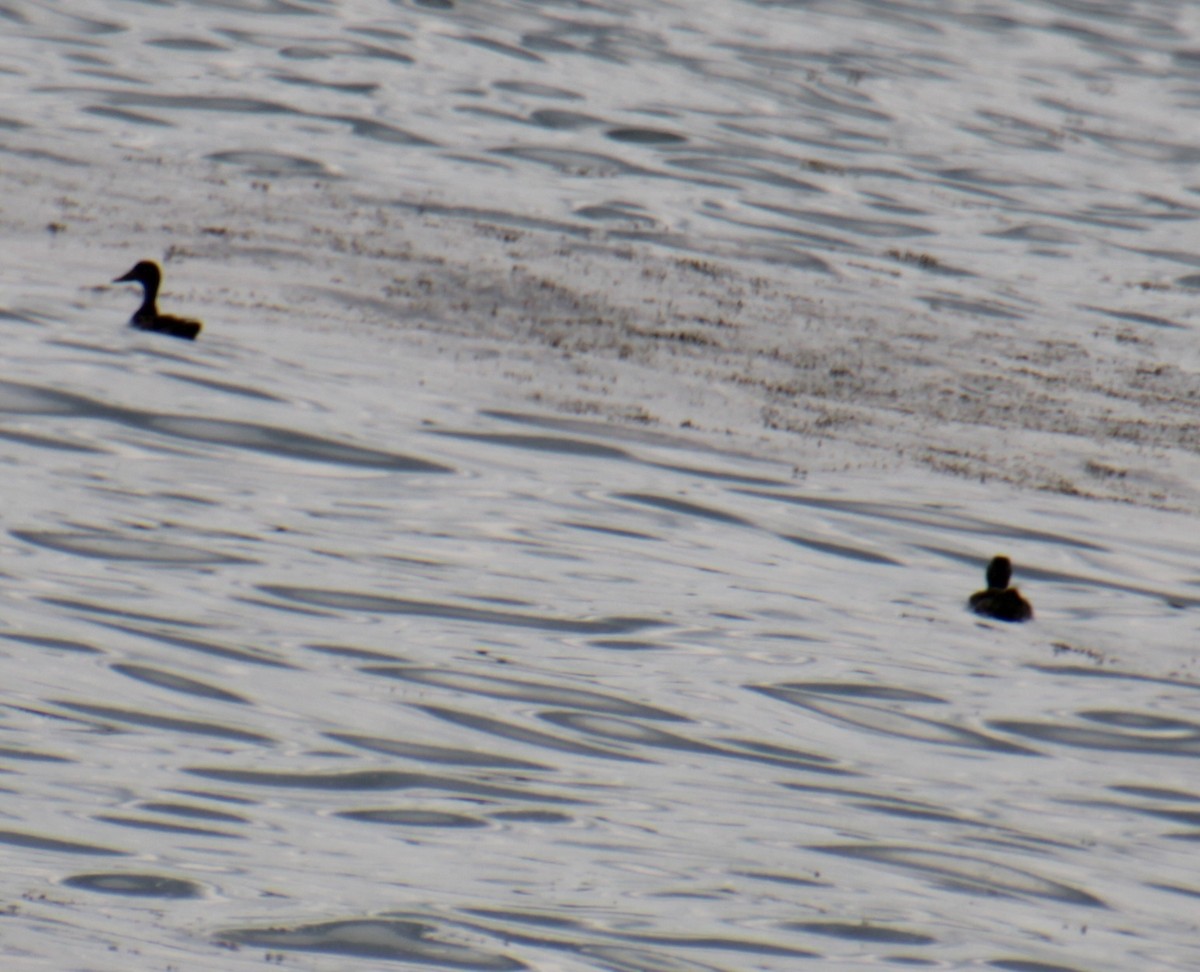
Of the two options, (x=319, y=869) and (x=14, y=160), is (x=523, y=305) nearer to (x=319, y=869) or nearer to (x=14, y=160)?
(x=14, y=160)

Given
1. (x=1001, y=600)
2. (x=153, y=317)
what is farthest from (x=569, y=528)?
(x=153, y=317)

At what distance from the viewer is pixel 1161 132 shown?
27.8 m

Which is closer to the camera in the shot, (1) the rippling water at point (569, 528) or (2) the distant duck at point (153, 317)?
(1) the rippling water at point (569, 528)

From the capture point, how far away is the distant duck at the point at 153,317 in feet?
48.0

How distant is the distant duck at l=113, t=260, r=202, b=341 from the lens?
14.6 meters

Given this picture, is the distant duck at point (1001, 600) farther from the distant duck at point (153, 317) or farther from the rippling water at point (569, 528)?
the distant duck at point (153, 317)

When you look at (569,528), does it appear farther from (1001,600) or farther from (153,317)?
(153,317)

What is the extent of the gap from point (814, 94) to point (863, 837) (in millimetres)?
19160

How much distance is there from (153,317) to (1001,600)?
564 cm

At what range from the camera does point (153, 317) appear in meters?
14.6

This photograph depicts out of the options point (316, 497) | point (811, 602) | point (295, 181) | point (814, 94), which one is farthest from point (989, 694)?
point (814, 94)

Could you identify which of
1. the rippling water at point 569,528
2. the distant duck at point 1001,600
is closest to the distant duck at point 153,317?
the rippling water at point 569,528

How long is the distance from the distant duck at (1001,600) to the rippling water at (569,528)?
16cm

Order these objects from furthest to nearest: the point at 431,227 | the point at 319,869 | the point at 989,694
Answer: the point at 431,227
the point at 989,694
the point at 319,869
